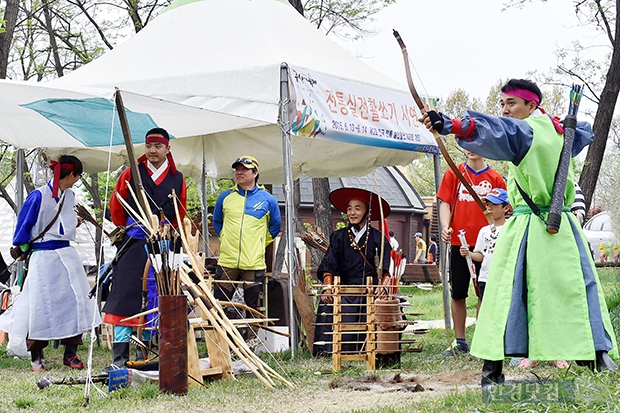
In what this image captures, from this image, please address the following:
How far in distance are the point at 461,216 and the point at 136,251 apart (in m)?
2.43

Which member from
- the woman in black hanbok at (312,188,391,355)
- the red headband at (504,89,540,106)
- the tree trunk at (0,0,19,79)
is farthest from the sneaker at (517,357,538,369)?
the tree trunk at (0,0,19,79)

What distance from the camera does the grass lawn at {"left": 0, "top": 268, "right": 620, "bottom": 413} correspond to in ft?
10.4

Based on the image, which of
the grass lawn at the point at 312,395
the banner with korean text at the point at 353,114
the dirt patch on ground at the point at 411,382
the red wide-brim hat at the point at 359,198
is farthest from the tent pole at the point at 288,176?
the dirt patch on ground at the point at 411,382

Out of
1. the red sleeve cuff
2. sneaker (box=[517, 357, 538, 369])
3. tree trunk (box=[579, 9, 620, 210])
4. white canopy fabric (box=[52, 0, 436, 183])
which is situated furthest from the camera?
tree trunk (box=[579, 9, 620, 210])

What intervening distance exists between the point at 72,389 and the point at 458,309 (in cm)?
289

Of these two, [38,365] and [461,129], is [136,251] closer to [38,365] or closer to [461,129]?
[38,365]

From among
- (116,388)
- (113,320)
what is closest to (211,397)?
(116,388)

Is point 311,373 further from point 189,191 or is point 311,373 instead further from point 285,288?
point 189,191

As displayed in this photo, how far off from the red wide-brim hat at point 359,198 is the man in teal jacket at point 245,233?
1.76 ft

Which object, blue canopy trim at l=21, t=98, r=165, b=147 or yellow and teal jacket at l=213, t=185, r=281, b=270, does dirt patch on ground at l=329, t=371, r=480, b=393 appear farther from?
blue canopy trim at l=21, t=98, r=165, b=147

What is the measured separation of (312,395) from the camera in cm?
434

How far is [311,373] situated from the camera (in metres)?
5.16

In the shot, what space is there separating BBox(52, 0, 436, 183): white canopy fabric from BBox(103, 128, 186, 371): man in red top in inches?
27.8

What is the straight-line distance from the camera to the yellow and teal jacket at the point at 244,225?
20.7 ft
